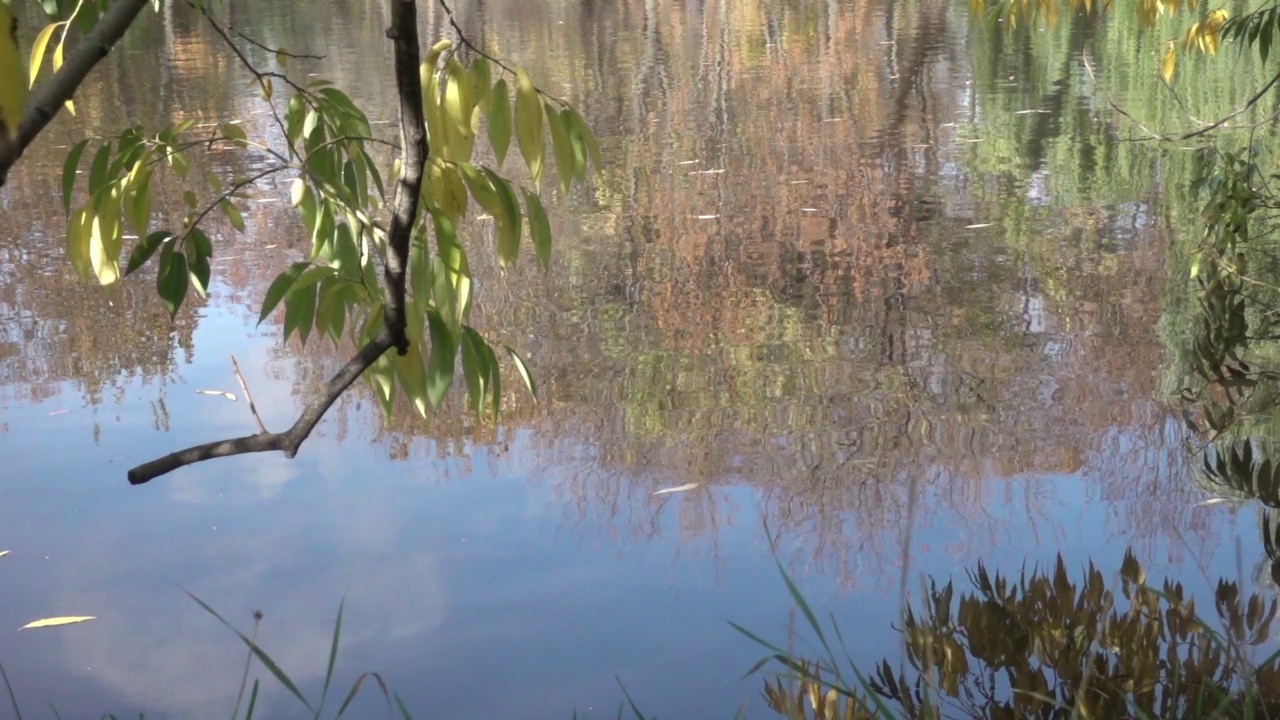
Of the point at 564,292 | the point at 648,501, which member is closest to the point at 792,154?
the point at 564,292

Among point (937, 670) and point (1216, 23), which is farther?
point (1216, 23)

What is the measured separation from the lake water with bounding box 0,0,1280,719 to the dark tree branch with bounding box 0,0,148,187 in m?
0.38

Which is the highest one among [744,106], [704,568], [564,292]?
[744,106]

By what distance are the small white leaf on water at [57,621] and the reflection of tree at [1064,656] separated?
147 cm

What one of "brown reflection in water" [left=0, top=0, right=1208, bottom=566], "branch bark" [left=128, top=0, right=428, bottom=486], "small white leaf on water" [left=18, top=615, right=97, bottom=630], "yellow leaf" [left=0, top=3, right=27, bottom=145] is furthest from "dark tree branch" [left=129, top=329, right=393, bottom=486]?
"small white leaf on water" [left=18, top=615, right=97, bottom=630]

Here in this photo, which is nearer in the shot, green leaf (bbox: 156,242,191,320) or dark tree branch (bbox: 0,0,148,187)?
dark tree branch (bbox: 0,0,148,187)

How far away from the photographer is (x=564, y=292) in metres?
5.13

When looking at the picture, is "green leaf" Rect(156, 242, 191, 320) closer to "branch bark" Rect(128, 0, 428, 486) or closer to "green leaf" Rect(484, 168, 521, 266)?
"branch bark" Rect(128, 0, 428, 486)

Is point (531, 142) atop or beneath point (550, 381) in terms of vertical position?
atop

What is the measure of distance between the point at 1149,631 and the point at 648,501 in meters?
1.33

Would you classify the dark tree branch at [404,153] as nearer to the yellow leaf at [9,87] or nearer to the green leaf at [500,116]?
the green leaf at [500,116]

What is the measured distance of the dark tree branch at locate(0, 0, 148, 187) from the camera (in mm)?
1350

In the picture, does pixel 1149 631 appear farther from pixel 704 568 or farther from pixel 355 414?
pixel 355 414

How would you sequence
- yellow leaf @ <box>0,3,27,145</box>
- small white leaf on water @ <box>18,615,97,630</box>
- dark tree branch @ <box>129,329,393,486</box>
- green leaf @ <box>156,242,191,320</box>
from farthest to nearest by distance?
small white leaf on water @ <box>18,615,97,630</box>, green leaf @ <box>156,242,191,320</box>, dark tree branch @ <box>129,329,393,486</box>, yellow leaf @ <box>0,3,27,145</box>
